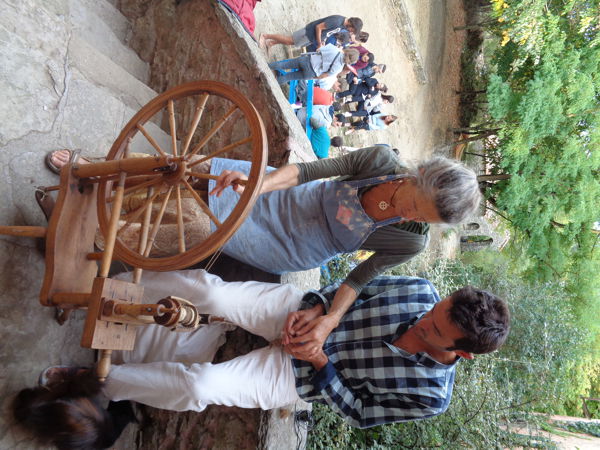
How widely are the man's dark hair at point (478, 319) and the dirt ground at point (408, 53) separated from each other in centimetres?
350

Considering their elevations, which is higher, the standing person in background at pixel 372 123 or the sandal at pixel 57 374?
the standing person in background at pixel 372 123

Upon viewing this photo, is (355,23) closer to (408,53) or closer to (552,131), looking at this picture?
(408,53)

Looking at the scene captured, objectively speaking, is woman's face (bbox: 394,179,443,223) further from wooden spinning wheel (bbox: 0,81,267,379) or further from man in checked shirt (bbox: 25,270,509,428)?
wooden spinning wheel (bbox: 0,81,267,379)

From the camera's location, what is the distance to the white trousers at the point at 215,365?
5.70 feet

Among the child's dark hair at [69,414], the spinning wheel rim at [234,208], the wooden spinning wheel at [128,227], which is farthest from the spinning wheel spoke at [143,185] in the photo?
the child's dark hair at [69,414]

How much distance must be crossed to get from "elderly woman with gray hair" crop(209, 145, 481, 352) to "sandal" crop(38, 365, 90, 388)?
99cm

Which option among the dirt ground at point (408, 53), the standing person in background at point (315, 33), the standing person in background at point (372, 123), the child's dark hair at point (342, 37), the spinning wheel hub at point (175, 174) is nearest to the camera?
the spinning wheel hub at point (175, 174)

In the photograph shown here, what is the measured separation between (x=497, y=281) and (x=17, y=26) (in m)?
7.26

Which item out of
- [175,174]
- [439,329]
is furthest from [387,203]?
[175,174]

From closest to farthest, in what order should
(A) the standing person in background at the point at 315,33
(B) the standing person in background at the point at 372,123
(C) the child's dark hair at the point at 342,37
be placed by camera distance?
(A) the standing person in background at the point at 315,33, (C) the child's dark hair at the point at 342,37, (B) the standing person in background at the point at 372,123

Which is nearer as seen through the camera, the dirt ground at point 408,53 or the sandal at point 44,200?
the sandal at point 44,200

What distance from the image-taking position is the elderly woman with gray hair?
1.75m

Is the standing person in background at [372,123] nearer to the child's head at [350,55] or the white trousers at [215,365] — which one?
the child's head at [350,55]

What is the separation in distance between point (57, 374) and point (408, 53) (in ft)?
27.9
